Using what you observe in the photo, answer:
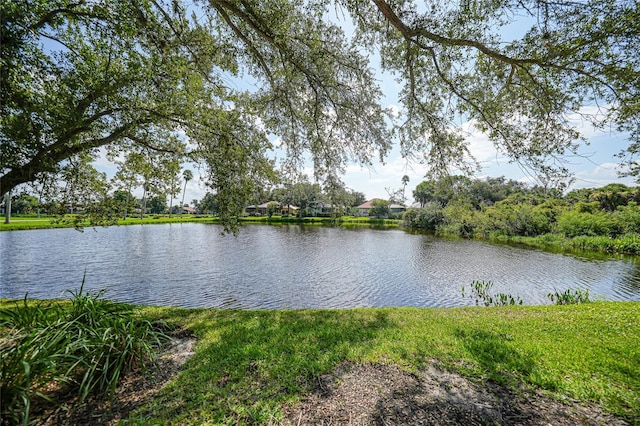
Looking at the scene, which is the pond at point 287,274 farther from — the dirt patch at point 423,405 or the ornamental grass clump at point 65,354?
the dirt patch at point 423,405

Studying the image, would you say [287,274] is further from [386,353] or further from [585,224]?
[585,224]

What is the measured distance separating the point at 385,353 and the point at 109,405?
3.28 metres

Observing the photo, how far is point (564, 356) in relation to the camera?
3869mm

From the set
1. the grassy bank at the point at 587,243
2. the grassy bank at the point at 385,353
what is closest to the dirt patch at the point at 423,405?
the grassy bank at the point at 385,353

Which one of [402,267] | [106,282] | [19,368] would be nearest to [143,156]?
[19,368]

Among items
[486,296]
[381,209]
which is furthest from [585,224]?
[381,209]

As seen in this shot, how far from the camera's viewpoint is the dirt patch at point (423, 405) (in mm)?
2570

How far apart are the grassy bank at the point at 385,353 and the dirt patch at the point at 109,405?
16 centimetres

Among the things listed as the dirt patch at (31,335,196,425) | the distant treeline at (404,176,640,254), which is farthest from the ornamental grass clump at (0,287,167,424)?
the distant treeline at (404,176,640,254)

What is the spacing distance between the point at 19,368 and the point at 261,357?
2.36m

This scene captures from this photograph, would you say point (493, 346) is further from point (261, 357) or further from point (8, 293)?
point (8, 293)

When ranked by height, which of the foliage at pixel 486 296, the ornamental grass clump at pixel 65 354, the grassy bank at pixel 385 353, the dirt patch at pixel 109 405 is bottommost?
the foliage at pixel 486 296

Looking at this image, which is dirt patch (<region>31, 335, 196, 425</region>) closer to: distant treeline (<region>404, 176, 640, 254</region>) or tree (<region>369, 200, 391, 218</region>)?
distant treeline (<region>404, 176, 640, 254</region>)

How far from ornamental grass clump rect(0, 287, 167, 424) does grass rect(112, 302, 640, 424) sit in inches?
24.3
